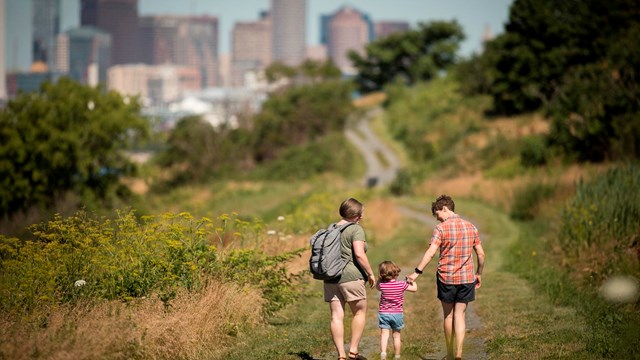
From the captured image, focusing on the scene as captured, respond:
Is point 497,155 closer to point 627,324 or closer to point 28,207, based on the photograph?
point 28,207

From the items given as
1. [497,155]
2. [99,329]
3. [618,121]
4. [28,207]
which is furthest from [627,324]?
[28,207]

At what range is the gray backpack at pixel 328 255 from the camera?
10219 mm

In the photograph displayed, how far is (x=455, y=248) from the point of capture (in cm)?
1033

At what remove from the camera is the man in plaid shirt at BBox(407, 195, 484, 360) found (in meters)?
10.3

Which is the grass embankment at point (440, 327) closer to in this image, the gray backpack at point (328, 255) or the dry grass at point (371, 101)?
the gray backpack at point (328, 255)

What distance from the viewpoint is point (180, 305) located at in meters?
11.4

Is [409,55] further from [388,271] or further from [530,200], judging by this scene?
[388,271]

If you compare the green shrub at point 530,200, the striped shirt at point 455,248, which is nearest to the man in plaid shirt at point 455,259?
the striped shirt at point 455,248

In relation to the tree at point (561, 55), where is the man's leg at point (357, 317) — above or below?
below

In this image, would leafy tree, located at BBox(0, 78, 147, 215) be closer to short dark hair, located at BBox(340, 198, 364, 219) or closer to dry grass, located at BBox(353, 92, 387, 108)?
dry grass, located at BBox(353, 92, 387, 108)

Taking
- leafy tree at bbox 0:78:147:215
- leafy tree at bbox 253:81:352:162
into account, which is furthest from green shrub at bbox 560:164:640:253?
leafy tree at bbox 253:81:352:162

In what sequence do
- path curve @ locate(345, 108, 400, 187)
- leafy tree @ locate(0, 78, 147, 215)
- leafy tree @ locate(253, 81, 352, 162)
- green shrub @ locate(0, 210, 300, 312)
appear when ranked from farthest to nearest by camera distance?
leafy tree @ locate(253, 81, 352, 162)
path curve @ locate(345, 108, 400, 187)
leafy tree @ locate(0, 78, 147, 215)
green shrub @ locate(0, 210, 300, 312)

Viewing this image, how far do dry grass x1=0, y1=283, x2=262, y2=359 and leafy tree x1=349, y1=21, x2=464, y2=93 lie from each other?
91878mm

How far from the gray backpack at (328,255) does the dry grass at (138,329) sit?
180cm
